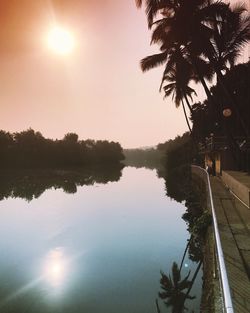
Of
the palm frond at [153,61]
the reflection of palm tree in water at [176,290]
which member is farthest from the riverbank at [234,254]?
the palm frond at [153,61]

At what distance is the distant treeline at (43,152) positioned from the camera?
94.2 meters

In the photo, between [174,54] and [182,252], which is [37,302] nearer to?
[182,252]

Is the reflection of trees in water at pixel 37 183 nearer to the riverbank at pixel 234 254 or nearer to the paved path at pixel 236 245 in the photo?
the paved path at pixel 236 245

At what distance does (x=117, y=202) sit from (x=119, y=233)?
11694 millimetres

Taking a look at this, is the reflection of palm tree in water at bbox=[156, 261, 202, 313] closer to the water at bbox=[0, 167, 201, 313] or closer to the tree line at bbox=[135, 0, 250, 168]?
the water at bbox=[0, 167, 201, 313]

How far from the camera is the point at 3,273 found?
418 inches

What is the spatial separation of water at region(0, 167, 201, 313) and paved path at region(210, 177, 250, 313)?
76.8 inches

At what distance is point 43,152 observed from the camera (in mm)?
103000

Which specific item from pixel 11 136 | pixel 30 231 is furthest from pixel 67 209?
pixel 11 136

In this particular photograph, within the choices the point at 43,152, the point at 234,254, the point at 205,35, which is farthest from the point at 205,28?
the point at 43,152

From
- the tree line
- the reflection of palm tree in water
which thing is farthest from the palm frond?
the reflection of palm tree in water

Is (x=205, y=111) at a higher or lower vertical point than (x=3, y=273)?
higher

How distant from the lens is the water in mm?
8492

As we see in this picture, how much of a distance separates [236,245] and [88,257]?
6723 mm
